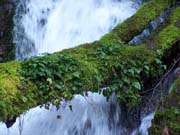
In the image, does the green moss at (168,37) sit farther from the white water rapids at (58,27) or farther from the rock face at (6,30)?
the rock face at (6,30)

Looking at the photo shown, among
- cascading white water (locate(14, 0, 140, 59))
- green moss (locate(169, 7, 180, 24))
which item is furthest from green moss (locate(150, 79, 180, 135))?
cascading white water (locate(14, 0, 140, 59))

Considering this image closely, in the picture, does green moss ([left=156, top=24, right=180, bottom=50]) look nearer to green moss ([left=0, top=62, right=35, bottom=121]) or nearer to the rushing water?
the rushing water

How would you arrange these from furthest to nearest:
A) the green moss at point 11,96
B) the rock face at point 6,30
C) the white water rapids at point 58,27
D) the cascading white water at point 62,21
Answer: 1. the rock face at point 6,30
2. the cascading white water at point 62,21
3. the white water rapids at point 58,27
4. the green moss at point 11,96

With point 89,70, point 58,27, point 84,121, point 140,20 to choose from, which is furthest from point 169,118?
point 58,27

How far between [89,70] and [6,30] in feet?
14.6

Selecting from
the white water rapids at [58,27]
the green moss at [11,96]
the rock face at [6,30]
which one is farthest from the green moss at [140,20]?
the rock face at [6,30]

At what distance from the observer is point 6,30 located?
7.96m

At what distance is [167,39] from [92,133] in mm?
1476

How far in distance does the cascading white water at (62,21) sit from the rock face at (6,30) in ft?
0.38

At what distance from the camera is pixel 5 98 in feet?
11.0

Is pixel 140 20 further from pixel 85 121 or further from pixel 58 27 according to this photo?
pixel 58 27

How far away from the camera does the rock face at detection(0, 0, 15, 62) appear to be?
7.71 m

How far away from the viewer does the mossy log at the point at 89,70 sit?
3.48 metres

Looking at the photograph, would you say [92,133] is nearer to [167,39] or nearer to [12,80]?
[167,39]
